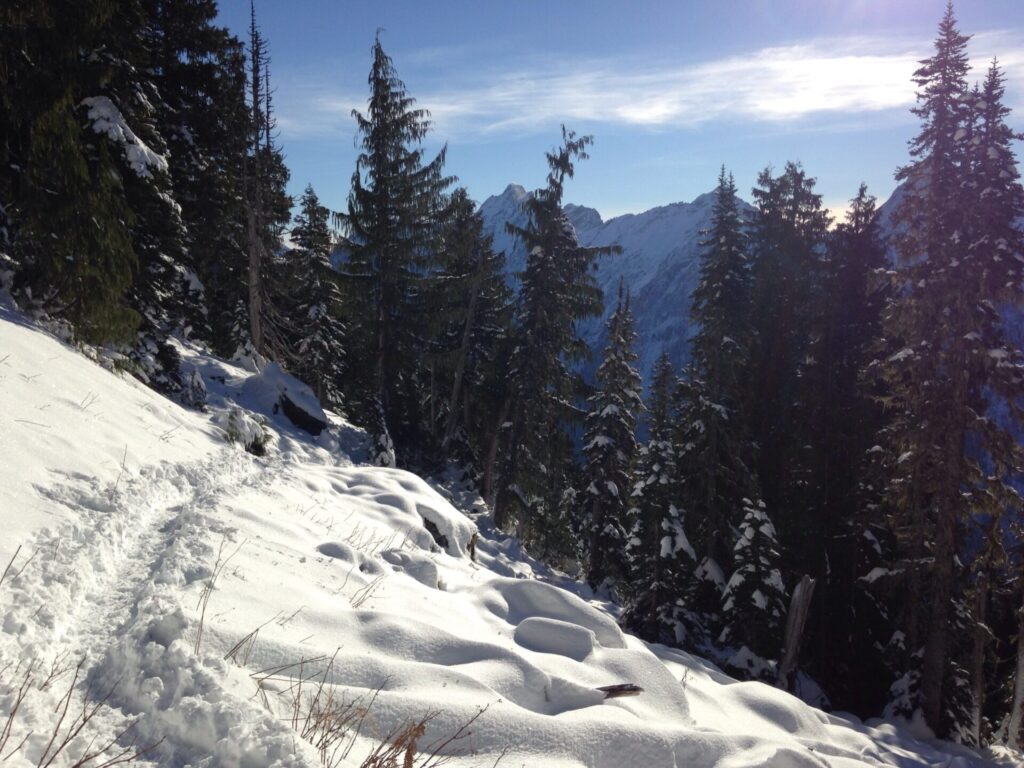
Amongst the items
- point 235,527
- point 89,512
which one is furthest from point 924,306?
point 89,512

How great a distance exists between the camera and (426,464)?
24.1 m

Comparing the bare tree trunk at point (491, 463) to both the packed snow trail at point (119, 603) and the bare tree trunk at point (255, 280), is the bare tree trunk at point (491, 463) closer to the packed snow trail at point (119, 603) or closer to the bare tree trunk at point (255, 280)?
the bare tree trunk at point (255, 280)

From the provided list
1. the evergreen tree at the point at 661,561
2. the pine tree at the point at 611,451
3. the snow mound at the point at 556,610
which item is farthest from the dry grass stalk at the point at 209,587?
the pine tree at the point at 611,451

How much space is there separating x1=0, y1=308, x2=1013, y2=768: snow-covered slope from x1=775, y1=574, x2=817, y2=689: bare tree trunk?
17.2 ft

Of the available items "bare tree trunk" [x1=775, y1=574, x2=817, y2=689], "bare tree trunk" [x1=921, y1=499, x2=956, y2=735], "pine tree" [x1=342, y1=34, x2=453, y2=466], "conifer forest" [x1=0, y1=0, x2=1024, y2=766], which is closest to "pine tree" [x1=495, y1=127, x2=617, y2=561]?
"conifer forest" [x1=0, y1=0, x2=1024, y2=766]

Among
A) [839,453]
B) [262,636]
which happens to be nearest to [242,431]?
[262,636]

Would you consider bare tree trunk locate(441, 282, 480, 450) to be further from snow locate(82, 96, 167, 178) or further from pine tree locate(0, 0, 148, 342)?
pine tree locate(0, 0, 148, 342)

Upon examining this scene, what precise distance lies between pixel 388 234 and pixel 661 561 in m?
14.1

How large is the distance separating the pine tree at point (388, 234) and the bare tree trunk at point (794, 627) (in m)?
13.1

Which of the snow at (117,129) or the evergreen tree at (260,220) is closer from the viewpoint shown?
the snow at (117,129)

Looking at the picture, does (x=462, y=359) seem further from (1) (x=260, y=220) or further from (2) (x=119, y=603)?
(2) (x=119, y=603)

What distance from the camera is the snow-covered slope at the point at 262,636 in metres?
3.35

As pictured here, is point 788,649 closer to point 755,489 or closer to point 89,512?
point 755,489

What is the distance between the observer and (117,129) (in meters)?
10.0
